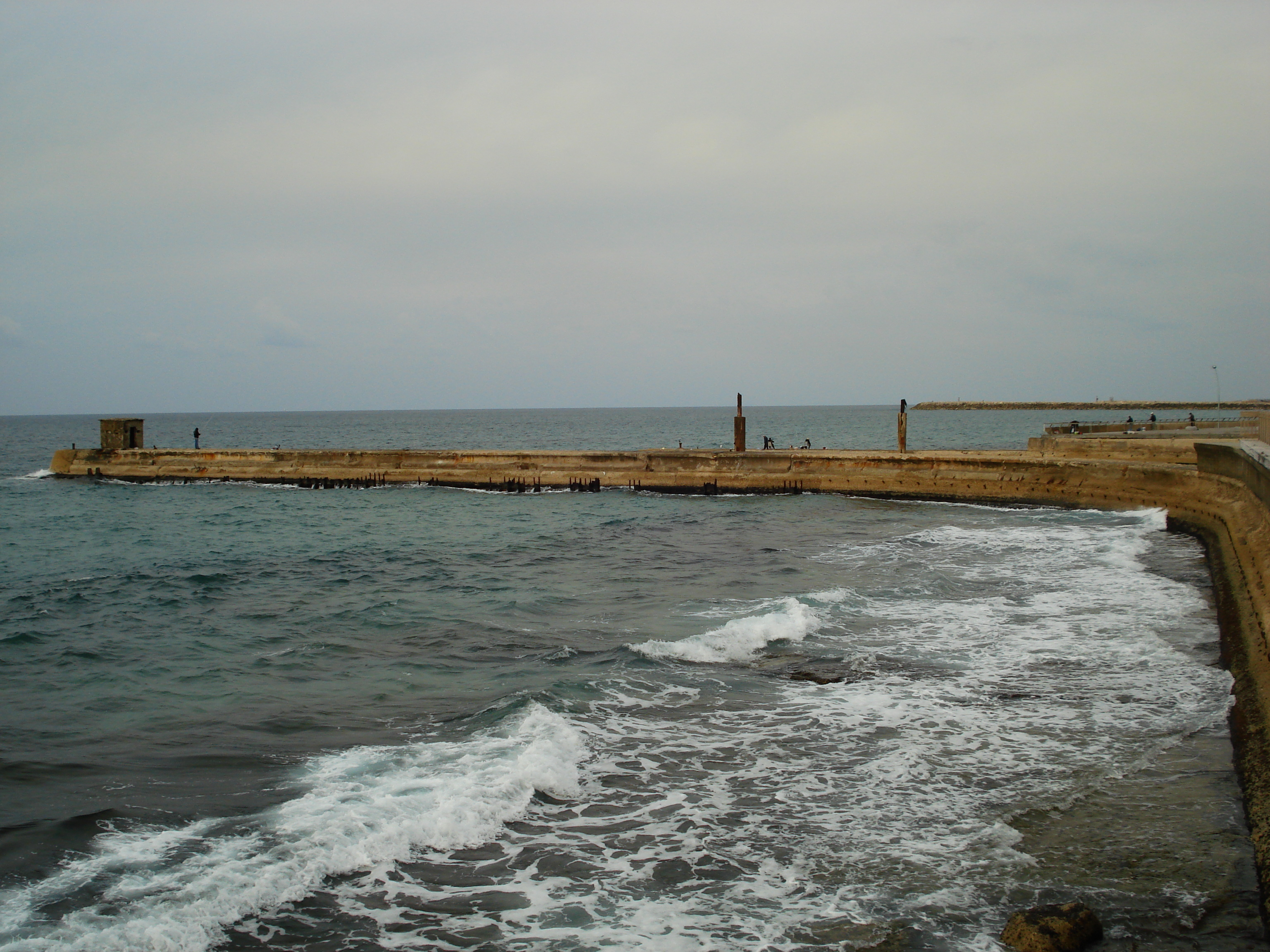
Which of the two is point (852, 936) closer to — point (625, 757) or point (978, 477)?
point (625, 757)

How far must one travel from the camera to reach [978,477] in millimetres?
29547

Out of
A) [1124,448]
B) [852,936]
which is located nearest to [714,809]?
[852,936]

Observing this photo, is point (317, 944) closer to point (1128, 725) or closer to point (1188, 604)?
point (1128, 725)

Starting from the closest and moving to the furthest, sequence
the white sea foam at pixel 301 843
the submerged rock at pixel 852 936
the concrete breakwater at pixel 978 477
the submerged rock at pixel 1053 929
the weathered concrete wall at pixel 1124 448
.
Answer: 1. the submerged rock at pixel 1053 929
2. the submerged rock at pixel 852 936
3. the white sea foam at pixel 301 843
4. the concrete breakwater at pixel 978 477
5. the weathered concrete wall at pixel 1124 448

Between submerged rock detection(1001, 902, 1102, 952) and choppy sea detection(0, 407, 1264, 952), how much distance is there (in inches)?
9.3

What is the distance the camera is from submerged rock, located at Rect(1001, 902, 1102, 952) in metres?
4.98

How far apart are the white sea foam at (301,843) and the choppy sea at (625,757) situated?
3 centimetres

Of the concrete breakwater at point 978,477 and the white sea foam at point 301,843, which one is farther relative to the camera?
the concrete breakwater at point 978,477

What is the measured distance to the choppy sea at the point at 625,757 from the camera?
18.6 feet

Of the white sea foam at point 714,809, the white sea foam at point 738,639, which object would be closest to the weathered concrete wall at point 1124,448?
the white sea foam at point 738,639

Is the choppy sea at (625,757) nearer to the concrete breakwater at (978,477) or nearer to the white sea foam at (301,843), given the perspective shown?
the white sea foam at (301,843)

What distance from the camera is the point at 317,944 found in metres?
5.41

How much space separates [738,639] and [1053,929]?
7.42 m

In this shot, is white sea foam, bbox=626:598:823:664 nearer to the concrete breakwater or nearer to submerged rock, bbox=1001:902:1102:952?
the concrete breakwater
